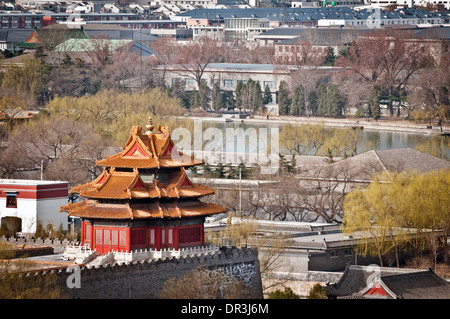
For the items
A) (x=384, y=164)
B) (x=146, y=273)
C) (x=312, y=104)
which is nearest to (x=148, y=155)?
(x=146, y=273)

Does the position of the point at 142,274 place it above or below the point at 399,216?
below

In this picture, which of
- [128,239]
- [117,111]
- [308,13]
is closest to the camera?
[128,239]

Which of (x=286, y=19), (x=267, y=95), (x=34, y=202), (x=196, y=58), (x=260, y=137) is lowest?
(x=260, y=137)

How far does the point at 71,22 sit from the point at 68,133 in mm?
75250

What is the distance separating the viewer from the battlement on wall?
36781mm

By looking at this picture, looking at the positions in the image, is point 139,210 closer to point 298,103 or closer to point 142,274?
point 142,274

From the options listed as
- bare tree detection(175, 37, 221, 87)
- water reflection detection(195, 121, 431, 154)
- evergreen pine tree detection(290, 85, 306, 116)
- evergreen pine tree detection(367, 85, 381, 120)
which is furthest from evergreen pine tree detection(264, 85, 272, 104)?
evergreen pine tree detection(367, 85, 381, 120)

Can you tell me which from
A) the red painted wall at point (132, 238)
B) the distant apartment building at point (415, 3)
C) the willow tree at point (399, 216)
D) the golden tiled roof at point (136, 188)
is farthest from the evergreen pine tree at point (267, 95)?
the distant apartment building at point (415, 3)

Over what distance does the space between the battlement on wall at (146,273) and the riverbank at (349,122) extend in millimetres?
41552

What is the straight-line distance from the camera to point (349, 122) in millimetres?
86938

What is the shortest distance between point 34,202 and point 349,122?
1640 inches

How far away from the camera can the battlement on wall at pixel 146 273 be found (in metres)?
36.8

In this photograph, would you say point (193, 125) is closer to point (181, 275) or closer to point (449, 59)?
point (449, 59)

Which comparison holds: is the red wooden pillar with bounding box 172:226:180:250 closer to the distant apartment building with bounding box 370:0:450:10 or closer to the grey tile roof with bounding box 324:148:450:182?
the grey tile roof with bounding box 324:148:450:182
